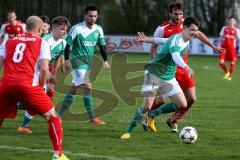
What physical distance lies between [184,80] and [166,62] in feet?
2.71

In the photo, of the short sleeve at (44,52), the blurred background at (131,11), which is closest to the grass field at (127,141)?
the short sleeve at (44,52)

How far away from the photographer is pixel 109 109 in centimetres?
1389

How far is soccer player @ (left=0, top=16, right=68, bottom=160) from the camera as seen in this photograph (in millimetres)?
7832

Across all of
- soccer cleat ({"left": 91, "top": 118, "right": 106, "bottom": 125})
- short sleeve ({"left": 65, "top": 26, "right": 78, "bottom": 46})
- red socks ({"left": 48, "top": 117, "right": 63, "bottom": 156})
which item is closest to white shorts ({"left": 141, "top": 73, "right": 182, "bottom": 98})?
soccer cleat ({"left": 91, "top": 118, "right": 106, "bottom": 125})

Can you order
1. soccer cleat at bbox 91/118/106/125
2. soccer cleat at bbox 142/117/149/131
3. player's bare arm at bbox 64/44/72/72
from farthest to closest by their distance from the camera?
soccer cleat at bbox 91/118/106/125, player's bare arm at bbox 64/44/72/72, soccer cleat at bbox 142/117/149/131

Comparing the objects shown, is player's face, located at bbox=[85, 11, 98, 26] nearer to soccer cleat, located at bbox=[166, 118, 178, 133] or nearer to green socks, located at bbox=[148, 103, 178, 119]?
green socks, located at bbox=[148, 103, 178, 119]

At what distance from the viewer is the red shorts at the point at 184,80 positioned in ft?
35.2

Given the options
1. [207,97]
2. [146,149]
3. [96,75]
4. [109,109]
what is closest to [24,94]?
[146,149]

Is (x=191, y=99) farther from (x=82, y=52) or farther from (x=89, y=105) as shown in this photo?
(x=82, y=52)

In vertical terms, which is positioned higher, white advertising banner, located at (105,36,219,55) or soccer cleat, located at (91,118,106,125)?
soccer cleat, located at (91,118,106,125)

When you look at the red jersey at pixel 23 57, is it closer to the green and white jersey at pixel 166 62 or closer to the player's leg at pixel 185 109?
the green and white jersey at pixel 166 62

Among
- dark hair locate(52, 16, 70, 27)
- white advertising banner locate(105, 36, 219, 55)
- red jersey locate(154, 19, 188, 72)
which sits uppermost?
dark hair locate(52, 16, 70, 27)

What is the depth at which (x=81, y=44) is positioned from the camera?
1205 centimetres

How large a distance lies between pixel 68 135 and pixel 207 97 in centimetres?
686
